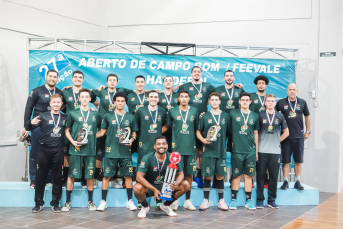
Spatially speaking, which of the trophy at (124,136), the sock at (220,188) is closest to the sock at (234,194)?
the sock at (220,188)

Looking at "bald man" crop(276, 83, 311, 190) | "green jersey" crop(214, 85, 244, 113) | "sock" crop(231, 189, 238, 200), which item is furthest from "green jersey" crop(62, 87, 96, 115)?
"bald man" crop(276, 83, 311, 190)

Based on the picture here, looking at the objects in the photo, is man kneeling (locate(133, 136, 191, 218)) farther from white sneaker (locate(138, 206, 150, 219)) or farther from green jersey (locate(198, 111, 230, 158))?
green jersey (locate(198, 111, 230, 158))

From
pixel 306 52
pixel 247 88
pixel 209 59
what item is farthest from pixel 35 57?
pixel 306 52

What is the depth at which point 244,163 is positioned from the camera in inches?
227

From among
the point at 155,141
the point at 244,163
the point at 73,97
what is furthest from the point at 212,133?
the point at 73,97

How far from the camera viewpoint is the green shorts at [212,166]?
18.5 feet

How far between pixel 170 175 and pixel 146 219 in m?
0.72

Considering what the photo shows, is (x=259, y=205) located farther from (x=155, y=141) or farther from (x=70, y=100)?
(x=70, y=100)

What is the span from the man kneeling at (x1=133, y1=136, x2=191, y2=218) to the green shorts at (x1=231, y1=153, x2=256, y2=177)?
96 centimetres

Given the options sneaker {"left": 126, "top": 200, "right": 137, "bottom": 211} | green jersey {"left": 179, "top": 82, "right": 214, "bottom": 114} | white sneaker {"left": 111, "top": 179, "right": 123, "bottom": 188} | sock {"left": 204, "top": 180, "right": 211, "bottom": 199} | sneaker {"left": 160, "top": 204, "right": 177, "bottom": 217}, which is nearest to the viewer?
sneaker {"left": 160, "top": 204, "right": 177, "bottom": 217}

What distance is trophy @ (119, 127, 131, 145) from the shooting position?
17.4ft

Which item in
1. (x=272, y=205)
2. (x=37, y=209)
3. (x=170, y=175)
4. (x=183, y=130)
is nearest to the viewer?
(x=170, y=175)

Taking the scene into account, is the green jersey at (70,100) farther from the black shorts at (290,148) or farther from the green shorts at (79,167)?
the black shorts at (290,148)

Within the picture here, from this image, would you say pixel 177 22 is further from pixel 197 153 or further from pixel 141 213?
pixel 141 213
